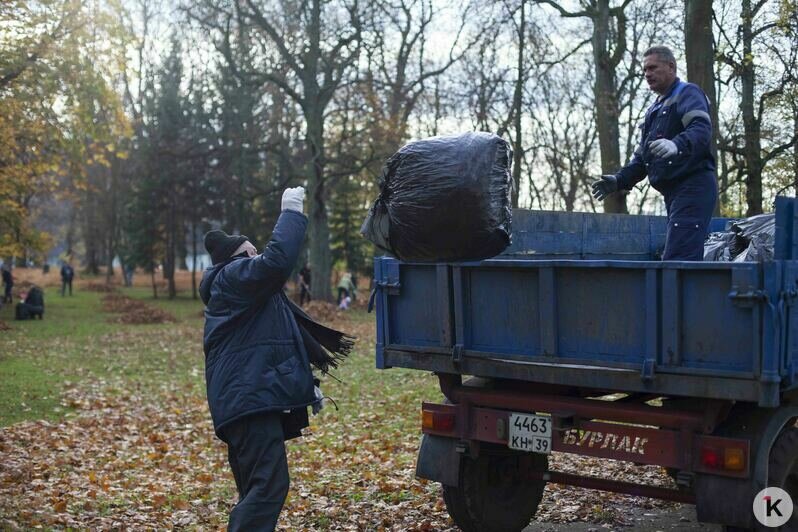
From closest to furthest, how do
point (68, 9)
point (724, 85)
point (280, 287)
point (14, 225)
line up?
point (280, 287) < point (68, 9) < point (724, 85) < point (14, 225)

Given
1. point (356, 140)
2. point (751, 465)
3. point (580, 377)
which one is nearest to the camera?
point (751, 465)

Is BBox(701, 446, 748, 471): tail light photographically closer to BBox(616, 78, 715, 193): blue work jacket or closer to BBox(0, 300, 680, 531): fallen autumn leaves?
BBox(616, 78, 715, 193): blue work jacket

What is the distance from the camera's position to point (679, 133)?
221 inches

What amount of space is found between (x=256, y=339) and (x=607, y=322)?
194 centimetres

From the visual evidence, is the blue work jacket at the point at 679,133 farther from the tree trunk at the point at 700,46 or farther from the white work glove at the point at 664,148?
the tree trunk at the point at 700,46

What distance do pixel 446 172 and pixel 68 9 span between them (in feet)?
54.0

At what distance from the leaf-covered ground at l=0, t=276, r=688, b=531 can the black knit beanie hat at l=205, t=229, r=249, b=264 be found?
2.40 metres

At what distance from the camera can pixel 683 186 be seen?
5617 mm

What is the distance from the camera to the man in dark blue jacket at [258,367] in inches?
190

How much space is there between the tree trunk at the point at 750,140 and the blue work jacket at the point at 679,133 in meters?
13.7

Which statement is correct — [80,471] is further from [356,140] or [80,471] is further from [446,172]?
[356,140]

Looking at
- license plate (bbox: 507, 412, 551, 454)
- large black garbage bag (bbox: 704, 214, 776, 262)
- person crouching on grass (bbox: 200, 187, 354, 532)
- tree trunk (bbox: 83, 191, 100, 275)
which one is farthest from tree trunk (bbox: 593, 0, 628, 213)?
tree trunk (bbox: 83, 191, 100, 275)

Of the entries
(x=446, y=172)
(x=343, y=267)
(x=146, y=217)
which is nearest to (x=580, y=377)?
(x=446, y=172)

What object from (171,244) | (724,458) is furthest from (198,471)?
(171,244)
